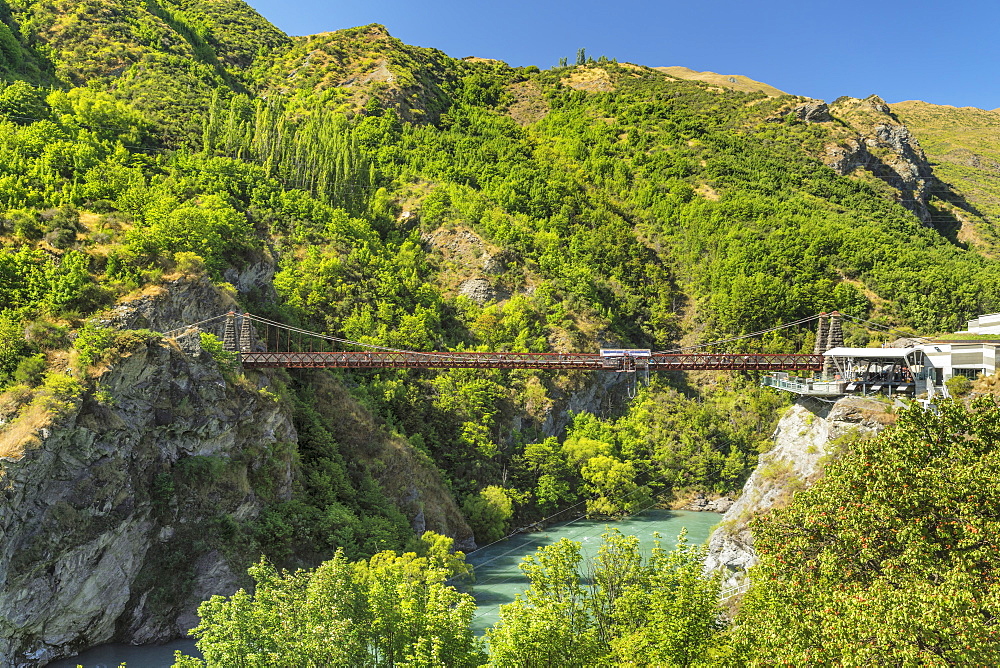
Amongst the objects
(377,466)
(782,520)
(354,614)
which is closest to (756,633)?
(782,520)

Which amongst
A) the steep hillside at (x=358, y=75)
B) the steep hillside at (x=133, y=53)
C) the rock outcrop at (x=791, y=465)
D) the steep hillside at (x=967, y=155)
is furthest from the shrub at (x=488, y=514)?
the steep hillside at (x=967, y=155)

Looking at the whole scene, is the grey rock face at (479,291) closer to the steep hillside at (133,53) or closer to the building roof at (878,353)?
the steep hillside at (133,53)

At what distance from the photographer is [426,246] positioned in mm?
67000

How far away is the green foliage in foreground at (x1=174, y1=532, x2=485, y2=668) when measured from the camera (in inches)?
648

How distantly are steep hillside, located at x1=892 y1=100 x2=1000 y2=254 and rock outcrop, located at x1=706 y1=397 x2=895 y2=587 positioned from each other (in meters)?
76.9

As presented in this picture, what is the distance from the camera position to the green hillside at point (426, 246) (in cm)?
3531

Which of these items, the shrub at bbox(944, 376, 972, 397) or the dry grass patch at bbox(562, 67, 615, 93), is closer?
the shrub at bbox(944, 376, 972, 397)

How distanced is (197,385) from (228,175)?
30.8 metres

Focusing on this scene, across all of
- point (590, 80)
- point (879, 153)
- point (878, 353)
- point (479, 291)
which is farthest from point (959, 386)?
point (590, 80)

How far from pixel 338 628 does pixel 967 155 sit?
534 feet

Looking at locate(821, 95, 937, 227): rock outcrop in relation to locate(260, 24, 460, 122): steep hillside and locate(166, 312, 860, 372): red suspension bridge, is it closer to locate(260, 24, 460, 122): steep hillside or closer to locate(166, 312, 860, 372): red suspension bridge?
locate(260, 24, 460, 122): steep hillside

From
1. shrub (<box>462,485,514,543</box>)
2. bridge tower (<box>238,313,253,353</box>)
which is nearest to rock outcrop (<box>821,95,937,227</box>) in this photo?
shrub (<box>462,485,514,543</box>)

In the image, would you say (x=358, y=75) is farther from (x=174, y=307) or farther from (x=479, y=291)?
(x=174, y=307)

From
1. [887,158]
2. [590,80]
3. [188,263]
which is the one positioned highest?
[590,80]
